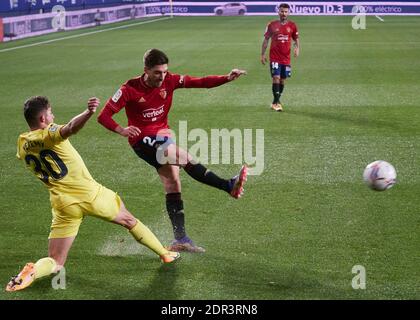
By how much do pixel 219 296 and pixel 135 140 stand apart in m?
2.03

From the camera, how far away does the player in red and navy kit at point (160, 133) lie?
24.4ft

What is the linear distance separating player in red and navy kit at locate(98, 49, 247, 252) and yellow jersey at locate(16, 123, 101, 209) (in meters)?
0.84

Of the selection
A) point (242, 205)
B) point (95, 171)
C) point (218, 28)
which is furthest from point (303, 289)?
point (218, 28)

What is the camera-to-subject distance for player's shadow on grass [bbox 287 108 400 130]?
14.2 meters

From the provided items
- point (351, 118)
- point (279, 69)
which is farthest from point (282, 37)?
point (351, 118)

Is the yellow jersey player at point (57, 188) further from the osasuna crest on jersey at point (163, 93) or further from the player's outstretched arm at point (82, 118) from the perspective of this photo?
the osasuna crest on jersey at point (163, 93)

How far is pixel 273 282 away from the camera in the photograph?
22.1ft

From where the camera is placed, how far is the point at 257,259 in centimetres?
737

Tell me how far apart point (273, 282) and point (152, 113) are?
2.17m

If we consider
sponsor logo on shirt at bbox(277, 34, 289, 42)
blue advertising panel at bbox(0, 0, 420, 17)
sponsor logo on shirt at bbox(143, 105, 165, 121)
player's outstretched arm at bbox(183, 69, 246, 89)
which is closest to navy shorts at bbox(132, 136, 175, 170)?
sponsor logo on shirt at bbox(143, 105, 165, 121)

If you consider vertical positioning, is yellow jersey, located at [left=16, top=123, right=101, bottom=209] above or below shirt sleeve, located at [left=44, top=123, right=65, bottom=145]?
below

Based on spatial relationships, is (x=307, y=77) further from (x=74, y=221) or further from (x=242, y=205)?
(x=74, y=221)

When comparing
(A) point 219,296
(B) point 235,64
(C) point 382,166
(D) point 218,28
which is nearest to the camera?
(A) point 219,296

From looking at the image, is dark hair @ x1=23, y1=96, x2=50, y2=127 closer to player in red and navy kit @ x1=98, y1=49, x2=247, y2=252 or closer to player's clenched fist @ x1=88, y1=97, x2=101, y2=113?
player's clenched fist @ x1=88, y1=97, x2=101, y2=113
